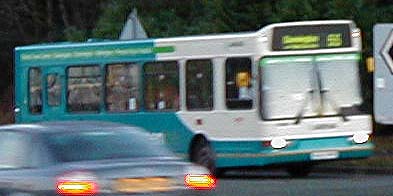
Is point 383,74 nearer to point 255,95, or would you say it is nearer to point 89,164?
point 89,164

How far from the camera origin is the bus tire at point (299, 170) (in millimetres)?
27844

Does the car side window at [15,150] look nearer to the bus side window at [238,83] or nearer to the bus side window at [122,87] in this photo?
the bus side window at [238,83]

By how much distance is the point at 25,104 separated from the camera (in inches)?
1196

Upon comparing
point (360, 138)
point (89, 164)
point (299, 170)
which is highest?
point (89, 164)

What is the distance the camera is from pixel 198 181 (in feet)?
47.8

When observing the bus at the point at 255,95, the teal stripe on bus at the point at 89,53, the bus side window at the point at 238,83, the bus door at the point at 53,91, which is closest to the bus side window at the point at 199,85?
A: the bus at the point at 255,95

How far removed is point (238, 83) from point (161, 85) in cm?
202

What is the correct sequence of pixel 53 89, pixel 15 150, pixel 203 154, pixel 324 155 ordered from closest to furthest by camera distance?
pixel 15 150 < pixel 324 155 < pixel 203 154 < pixel 53 89

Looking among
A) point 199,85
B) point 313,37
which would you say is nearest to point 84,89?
point 199,85

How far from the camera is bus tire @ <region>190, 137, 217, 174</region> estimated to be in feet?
87.4

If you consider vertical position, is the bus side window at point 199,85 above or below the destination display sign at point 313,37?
below

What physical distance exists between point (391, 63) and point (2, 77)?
146 ft

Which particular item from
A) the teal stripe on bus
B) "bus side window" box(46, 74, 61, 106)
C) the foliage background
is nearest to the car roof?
the teal stripe on bus

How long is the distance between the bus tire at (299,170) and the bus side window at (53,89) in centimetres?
518
